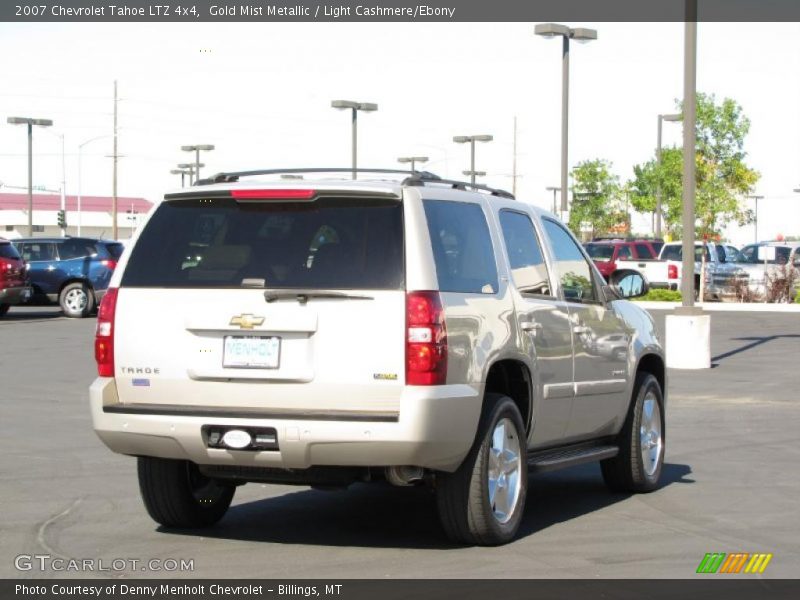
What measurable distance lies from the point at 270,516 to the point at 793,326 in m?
23.5

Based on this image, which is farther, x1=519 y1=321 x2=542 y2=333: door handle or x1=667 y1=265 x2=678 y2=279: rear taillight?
x1=667 y1=265 x2=678 y2=279: rear taillight

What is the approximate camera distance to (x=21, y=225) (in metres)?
160

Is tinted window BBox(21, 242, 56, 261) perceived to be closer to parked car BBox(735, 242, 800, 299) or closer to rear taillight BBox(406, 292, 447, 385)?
parked car BBox(735, 242, 800, 299)

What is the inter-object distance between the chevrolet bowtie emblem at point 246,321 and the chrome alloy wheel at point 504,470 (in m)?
1.43

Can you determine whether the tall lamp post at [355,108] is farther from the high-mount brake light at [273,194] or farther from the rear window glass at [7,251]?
the high-mount brake light at [273,194]

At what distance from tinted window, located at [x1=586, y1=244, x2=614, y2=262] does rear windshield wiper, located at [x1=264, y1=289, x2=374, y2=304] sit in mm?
38415

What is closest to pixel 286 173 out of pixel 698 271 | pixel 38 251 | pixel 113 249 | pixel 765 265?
pixel 113 249

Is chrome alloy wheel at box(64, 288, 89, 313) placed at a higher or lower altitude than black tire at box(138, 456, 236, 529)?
higher

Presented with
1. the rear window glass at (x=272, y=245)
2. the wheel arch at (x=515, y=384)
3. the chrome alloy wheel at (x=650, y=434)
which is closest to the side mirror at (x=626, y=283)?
the chrome alloy wheel at (x=650, y=434)

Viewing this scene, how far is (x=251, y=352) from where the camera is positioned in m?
7.39

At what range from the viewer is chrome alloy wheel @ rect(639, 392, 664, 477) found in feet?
33.2

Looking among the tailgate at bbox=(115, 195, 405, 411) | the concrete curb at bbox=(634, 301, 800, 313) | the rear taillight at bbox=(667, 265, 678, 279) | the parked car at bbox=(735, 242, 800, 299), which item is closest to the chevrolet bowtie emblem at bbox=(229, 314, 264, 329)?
the tailgate at bbox=(115, 195, 405, 411)

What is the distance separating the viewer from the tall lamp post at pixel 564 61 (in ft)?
112

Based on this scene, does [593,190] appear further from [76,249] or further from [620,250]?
[76,249]
